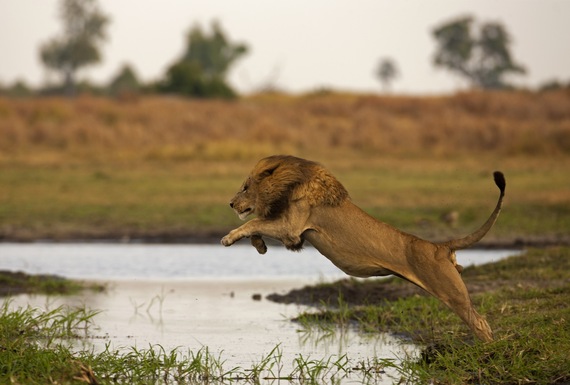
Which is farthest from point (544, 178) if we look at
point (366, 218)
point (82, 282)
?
point (366, 218)

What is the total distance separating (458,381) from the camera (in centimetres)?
643

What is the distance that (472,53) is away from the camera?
6225cm

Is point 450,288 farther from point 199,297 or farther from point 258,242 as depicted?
point 199,297

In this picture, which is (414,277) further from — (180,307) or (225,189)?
(225,189)

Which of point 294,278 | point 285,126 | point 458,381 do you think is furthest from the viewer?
point 285,126

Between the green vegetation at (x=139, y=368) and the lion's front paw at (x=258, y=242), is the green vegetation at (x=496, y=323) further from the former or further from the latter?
the lion's front paw at (x=258, y=242)

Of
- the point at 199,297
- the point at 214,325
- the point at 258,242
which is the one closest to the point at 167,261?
the point at 199,297

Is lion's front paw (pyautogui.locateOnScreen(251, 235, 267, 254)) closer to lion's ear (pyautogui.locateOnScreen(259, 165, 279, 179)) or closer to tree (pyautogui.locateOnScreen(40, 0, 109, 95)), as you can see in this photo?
lion's ear (pyautogui.locateOnScreen(259, 165, 279, 179))

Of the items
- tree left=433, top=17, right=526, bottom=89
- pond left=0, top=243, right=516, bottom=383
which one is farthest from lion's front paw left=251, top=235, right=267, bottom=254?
tree left=433, top=17, right=526, bottom=89

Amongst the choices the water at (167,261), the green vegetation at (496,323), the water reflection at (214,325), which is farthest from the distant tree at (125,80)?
the green vegetation at (496,323)

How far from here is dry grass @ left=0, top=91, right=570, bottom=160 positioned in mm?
25875

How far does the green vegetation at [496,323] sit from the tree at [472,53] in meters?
51.2

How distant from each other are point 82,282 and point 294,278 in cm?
231

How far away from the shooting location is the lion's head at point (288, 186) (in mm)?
6793
